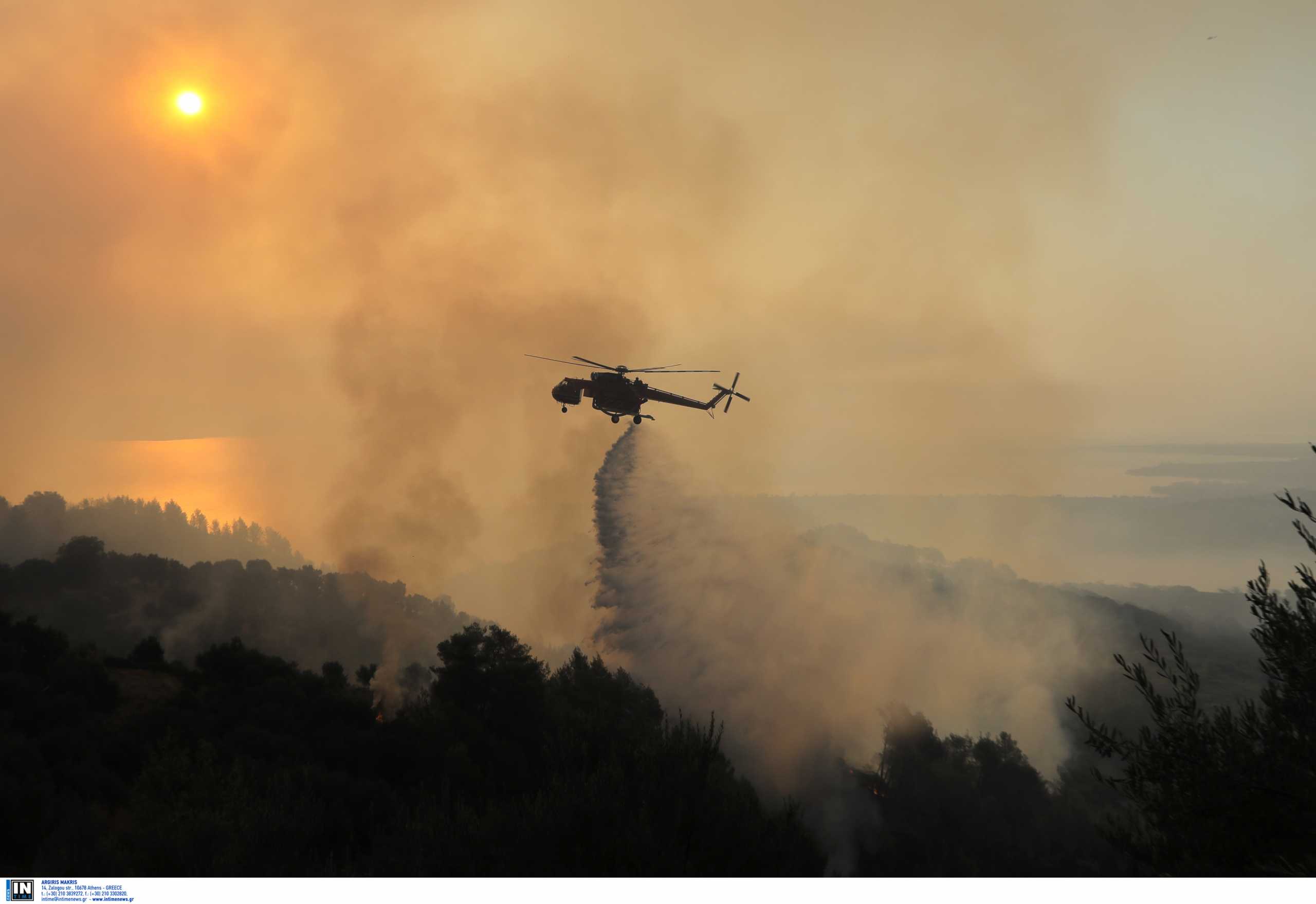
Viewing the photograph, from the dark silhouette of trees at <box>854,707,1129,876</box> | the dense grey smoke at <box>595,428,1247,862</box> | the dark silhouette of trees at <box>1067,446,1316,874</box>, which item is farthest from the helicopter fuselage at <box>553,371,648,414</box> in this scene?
the dark silhouette of trees at <box>854,707,1129,876</box>

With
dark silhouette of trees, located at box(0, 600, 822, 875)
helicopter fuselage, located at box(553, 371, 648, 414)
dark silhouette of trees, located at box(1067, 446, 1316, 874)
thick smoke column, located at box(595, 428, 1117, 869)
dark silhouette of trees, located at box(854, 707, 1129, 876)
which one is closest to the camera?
dark silhouette of trees, located at box(1067, 446, 1316, 874)

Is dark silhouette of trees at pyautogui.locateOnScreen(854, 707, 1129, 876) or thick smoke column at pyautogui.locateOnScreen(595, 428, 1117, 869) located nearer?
thick smoke column at pyautogui.locateOnScreen(595, 428, 1117, 869)

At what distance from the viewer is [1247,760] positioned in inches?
667

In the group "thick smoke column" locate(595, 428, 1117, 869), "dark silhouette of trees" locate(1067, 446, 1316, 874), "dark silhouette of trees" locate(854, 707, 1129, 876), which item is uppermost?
"thick smoke column" locate(595, 428, 1117, 869)

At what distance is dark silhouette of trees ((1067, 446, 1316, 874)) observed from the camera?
54.2ft

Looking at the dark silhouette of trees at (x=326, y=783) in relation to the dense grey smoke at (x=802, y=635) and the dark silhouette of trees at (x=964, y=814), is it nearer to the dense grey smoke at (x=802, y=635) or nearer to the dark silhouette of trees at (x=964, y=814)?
the dense grey smoke at (x=802, y=635)

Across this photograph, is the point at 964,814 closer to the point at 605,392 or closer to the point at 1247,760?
the point at 605,392

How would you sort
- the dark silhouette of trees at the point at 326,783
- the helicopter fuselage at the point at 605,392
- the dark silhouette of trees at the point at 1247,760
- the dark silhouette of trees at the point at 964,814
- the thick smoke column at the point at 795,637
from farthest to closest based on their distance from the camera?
the dark silhouette of trees at the point at 964,814 < the thick smoke column at the point at 795,637 < the helicopter fuselage at the point at 605,392 < the dark silhouette of trees at the point at 326,783 < the dark silhouette of trees at the point at 1247,760

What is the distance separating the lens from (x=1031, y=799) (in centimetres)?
10550

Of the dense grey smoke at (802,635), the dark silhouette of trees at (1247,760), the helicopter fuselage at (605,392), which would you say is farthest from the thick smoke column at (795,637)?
the dark silhouette of trees at (1247,760)

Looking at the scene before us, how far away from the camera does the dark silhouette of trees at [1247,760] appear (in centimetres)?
1652

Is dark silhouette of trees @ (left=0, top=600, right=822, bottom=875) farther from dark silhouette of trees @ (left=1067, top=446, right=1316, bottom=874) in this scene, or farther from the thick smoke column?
the thick smoke column

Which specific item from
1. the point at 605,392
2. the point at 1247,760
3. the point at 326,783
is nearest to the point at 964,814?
the point at 605,392

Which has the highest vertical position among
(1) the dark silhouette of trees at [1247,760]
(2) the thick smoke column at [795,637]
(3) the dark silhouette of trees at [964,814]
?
(2) the thick smoke column at [795,637]
